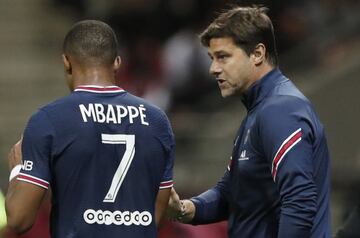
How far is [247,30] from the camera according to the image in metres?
6.16

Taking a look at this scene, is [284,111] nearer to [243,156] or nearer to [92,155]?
[243,156]

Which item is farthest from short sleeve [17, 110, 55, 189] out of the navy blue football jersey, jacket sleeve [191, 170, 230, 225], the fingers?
jacket sleeve [191, 170, 230, 225]

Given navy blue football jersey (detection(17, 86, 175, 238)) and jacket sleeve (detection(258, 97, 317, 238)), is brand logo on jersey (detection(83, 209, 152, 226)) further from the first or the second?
jacket sleeve (detection(258, 97, 317, 238))

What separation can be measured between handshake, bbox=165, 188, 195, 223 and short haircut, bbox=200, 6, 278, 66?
32.9 inches

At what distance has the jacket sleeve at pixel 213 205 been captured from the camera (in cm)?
661

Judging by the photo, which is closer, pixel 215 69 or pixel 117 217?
pixel 117 217

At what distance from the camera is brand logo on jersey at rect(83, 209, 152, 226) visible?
582cm

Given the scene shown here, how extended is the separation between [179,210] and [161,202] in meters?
0.47

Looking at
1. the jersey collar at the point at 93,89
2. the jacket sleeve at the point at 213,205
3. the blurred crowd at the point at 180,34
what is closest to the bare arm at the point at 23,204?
the jersey collar at the point at 93,89

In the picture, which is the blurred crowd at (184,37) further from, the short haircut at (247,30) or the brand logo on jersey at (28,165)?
the brand logo on jersey at (28,165)

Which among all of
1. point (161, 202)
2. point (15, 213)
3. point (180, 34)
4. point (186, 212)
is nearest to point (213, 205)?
point (186, 212)

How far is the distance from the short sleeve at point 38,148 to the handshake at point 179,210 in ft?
3.02

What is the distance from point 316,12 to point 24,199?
32.7 ft

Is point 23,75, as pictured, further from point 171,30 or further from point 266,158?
point 266,158
